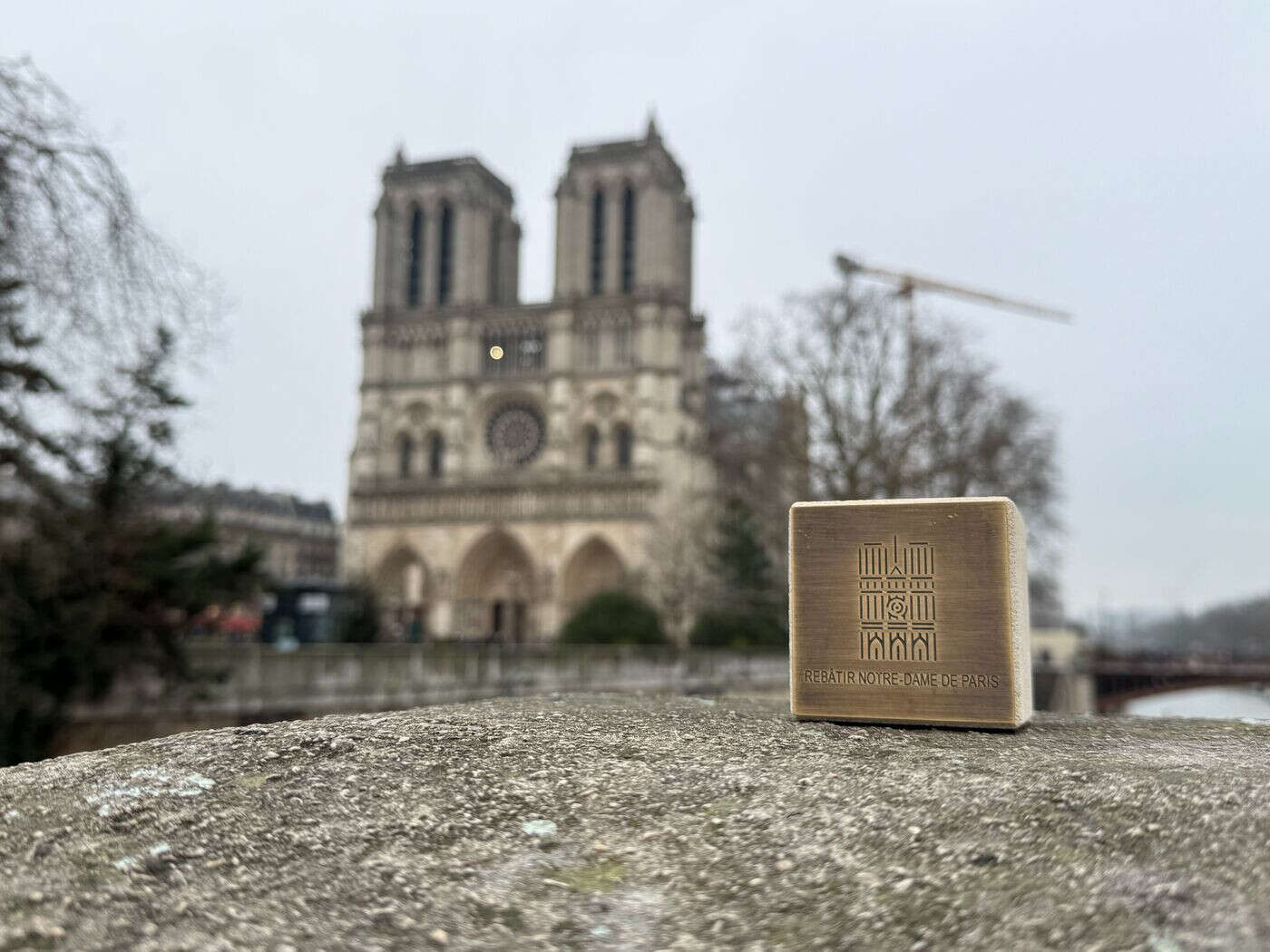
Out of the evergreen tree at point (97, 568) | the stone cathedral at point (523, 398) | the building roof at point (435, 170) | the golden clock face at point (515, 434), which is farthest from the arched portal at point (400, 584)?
the evergreen tree at point (97, 568)

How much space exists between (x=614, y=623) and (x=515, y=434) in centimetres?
1865

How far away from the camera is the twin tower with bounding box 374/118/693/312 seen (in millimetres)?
53312

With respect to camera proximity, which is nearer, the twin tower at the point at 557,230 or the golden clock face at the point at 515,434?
the twin tower at the point at 557,230

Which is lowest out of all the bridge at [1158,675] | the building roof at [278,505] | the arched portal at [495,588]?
the bridge at [1158,675]

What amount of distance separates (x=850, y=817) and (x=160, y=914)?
1957 mm

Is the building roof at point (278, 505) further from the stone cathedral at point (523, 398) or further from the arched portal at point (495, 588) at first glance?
the arched portal at point (495, 588)

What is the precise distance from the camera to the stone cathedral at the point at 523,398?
5184cm

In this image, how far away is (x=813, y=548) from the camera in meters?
4.92

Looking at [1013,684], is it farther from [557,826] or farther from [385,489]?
[385,489]

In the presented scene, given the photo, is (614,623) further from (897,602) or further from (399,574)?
(897,602)

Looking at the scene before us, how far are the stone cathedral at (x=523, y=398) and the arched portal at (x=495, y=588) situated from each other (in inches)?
3.4

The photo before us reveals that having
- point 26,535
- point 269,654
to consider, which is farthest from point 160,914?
point 269,654

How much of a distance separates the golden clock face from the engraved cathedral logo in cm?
4970

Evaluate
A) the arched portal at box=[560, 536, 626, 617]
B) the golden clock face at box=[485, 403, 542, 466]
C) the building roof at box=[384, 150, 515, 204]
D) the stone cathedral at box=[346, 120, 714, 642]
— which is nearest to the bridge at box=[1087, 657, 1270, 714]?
the stone cathedral at box=[346, 120, 714, 642]
